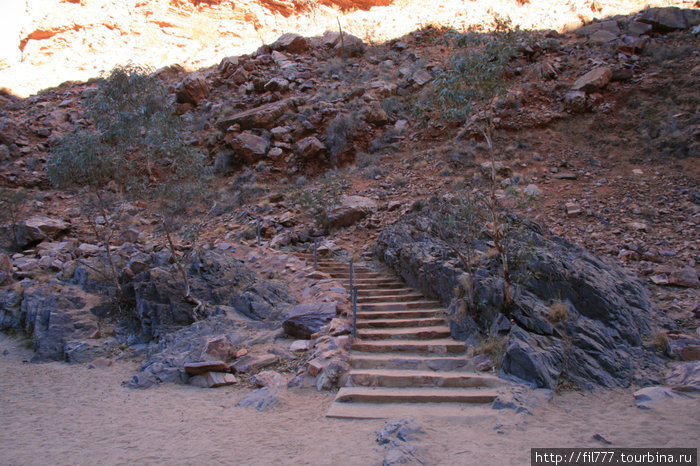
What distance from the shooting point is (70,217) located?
57.6ft

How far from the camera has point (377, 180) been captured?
17.1 metres

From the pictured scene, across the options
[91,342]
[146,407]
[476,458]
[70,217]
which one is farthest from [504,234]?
[70,217]

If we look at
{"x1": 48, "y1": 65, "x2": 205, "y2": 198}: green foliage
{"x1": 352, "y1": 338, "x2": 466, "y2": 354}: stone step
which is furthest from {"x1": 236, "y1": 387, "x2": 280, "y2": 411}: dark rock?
{"x1": 48, "y1": 65, "x2": 205, "y2": 198}: green foliage

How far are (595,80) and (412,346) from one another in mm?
16818

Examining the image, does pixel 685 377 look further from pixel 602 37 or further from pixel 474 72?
pixel 602 37

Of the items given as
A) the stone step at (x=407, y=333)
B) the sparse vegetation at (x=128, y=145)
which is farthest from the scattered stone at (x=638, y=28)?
the sparse vegetation at (x=128, y=145)

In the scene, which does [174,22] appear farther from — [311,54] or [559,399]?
[559,399]

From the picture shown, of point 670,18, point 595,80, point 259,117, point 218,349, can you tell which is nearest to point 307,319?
point 218,349

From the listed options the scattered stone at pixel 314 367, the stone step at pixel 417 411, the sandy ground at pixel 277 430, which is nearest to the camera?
the sandy ground at pixel 277 430

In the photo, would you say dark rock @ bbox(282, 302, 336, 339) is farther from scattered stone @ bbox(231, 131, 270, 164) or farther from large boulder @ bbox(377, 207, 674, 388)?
scattered stone @ bbox(231, 131, 270, 164)

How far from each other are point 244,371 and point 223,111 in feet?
63.1

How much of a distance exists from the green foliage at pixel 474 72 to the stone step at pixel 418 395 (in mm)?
5263

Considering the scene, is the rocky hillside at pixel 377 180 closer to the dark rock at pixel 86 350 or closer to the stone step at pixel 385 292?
the dark rock at pixel 86 350

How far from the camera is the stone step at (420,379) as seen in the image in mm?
6598
